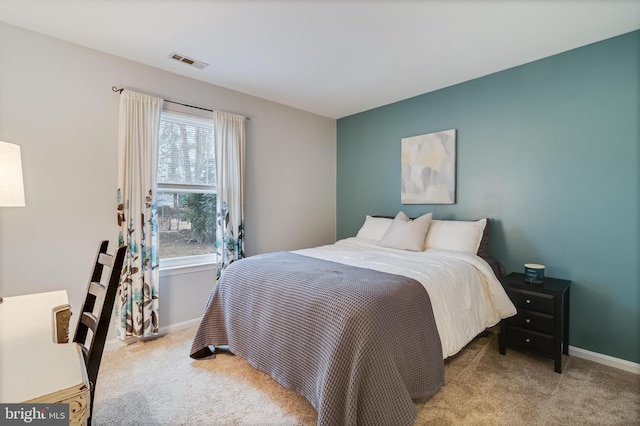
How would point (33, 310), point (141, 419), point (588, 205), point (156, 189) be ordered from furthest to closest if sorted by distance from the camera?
point (156, 189)
point (588, 205)
point (141, 419)
point (33, 310)

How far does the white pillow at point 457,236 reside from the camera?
105 inches

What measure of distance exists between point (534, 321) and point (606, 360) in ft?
2.15

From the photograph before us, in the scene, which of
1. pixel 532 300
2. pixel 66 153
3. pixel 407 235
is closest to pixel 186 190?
pixel 66 153

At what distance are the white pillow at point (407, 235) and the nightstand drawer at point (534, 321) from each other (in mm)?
900

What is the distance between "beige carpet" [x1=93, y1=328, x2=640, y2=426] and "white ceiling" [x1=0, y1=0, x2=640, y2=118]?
248cm

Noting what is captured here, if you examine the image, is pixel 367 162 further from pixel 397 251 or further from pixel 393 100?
pixel 397 251

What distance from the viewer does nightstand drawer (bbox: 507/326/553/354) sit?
85.7 inches

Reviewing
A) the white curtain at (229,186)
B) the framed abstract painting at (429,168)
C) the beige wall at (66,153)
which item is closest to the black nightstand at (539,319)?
the framed abstract painting at (429,168)

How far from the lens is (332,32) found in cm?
216

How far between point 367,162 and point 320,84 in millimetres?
1287

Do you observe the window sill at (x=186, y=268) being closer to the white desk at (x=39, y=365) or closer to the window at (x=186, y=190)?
the window at (x=186, y=190)

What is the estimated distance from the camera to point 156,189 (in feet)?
8.98

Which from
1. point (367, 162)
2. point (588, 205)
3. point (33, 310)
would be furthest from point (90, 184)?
point (588, 205)

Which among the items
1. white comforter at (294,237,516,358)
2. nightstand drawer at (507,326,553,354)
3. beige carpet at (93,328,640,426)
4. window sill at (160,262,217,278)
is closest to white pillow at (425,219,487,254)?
white comforter at (294,237,516,358)
